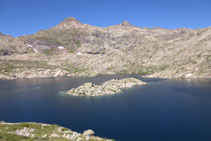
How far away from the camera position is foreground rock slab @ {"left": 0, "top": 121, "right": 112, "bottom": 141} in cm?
6481

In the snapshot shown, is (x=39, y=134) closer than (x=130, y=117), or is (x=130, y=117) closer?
(x=39, y=134)

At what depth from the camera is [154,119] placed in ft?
341

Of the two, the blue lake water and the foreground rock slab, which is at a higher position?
the foreground rock slab

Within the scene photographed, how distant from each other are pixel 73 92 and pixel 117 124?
344 feet

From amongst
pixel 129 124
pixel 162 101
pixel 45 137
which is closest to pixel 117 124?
pixel 129 124

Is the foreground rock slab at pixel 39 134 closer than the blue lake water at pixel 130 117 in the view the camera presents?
Yes

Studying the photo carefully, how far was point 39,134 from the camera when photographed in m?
71.2

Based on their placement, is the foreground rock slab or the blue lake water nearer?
the foreground rock slab

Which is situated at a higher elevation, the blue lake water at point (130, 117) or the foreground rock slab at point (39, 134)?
the foreground rock slab at point (39, 134)

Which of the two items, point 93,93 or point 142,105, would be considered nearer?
point 142,105

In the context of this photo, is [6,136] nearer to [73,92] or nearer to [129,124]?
[129,124]

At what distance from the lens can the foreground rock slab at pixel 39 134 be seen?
64.8m

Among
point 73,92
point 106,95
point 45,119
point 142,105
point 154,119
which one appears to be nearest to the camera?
point 154,119

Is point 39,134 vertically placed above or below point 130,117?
above
